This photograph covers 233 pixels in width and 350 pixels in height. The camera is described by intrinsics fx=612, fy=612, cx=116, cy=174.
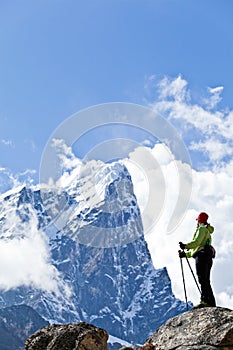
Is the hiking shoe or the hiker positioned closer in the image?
the hiking shoe

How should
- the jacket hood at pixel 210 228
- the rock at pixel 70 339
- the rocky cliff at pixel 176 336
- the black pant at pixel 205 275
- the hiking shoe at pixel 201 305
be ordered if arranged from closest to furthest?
1. the rock at pixel 70 339
2. the rocky cliff at pixel 176 336
3. the hiking shoe at pixel 201 305
4. the black pant at pixel 205 275
5. the jacket hood at pixel 210 228

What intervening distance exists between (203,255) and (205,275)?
588 mm

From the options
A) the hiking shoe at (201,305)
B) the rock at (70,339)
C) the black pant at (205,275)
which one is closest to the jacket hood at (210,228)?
the black pant at (205,275)

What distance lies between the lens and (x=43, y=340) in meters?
14.9

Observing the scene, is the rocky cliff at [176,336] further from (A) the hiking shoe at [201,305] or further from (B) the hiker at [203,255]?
(B) the hiker at [203,255]

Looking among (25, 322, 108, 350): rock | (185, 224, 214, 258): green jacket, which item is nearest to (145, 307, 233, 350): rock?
(25, 322, 108, 350): rock

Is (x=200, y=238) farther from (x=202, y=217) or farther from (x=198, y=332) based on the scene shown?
(x=198, y=332)

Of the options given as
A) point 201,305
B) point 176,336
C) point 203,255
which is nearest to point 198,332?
point 176,336

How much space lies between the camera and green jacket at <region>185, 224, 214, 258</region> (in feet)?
59.3

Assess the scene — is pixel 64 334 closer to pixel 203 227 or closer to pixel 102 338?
pixel 102 338

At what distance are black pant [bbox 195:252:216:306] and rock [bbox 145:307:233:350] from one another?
1.28 metres

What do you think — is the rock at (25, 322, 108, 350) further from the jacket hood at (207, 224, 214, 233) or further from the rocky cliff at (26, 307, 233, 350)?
the jacket hood at (207, 224, 214, 233)

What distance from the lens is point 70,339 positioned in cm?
1449

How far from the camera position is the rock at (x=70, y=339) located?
14320 mm
